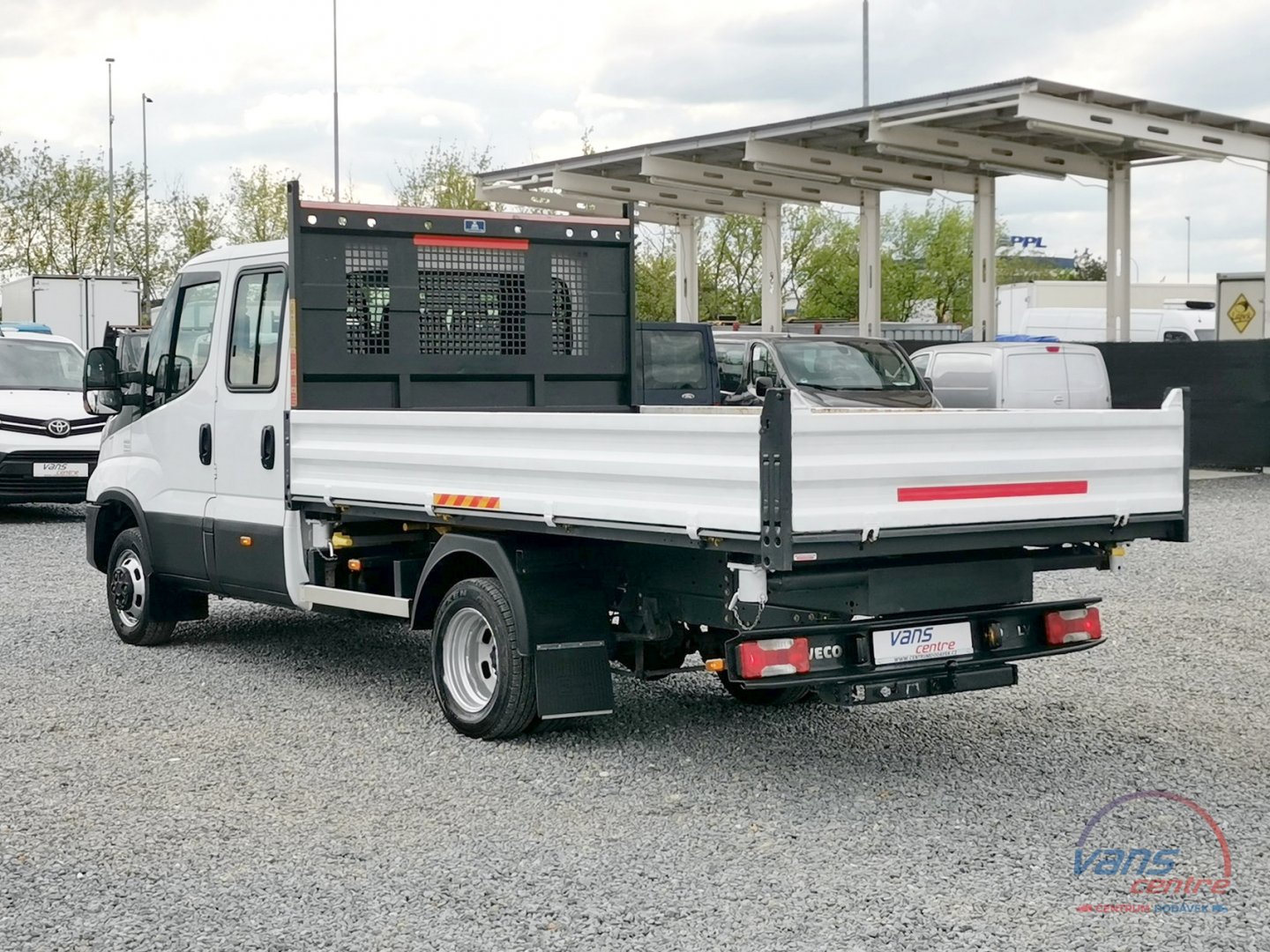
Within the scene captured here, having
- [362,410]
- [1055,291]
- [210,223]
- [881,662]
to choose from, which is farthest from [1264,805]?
[210,223]

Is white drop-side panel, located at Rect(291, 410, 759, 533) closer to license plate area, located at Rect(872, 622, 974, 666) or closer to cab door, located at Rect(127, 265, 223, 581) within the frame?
license plate area, located at Rect(872, 622, 974, 666)

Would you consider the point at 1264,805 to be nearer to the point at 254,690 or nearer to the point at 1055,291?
the point at 254,690

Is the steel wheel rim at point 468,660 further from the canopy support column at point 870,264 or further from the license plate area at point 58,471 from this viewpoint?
the canopy support column at point 870,264

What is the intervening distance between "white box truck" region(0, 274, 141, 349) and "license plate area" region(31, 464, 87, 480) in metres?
14.4

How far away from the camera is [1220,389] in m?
22.8

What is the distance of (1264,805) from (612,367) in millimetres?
4489

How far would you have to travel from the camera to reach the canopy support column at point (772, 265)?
3139cm

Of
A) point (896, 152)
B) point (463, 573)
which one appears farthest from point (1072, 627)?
point (896, 152)

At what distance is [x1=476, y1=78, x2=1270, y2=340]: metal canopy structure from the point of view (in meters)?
22.1

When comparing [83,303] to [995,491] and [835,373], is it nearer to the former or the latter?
[835,373]

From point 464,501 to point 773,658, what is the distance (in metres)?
1.72

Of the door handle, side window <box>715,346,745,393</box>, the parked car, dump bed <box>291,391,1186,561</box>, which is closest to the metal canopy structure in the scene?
side window <box>715,346,745,393</box>

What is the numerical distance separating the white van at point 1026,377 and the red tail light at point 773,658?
1515 centimetres

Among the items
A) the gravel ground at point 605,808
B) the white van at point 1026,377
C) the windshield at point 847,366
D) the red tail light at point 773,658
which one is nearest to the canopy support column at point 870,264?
the white van at point 1026,377
